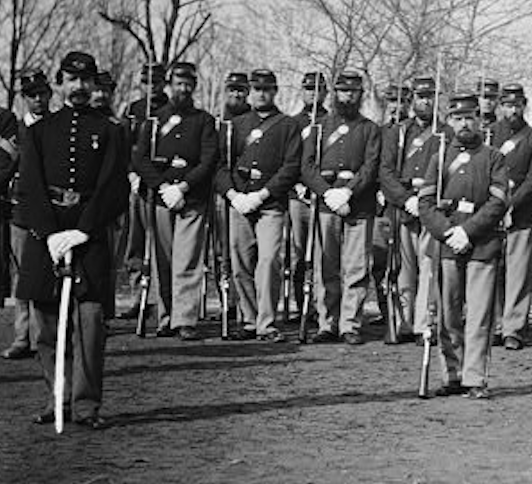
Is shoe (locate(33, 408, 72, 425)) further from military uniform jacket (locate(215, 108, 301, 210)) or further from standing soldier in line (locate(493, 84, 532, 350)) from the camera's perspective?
standing soldier in line (locate(493, 84, 532, 350))

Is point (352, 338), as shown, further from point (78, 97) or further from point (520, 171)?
point (78, 97)

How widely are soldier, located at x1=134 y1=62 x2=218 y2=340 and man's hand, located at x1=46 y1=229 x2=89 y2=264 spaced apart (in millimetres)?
3846

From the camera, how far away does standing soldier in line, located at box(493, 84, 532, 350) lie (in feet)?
40.9

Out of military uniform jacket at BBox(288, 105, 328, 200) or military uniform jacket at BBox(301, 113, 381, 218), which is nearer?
military uniform jacket at BBox(301, 113, 381, 218)

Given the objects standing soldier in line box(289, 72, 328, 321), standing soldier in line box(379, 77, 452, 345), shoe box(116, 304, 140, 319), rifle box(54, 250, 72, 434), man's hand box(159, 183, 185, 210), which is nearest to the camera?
rifle box(54, 250, 72, 434)

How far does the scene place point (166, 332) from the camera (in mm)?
12672

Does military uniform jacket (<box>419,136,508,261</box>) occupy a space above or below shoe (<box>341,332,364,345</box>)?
→ above

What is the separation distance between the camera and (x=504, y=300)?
13.0m

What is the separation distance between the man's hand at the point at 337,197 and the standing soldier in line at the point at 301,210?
896 millimetres

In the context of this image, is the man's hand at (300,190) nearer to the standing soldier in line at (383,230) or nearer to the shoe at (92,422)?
the standing soldier in line at (383,230)

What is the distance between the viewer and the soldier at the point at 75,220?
8312mm

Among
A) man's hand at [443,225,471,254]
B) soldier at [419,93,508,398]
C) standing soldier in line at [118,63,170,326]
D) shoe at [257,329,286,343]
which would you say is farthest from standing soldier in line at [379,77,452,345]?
standing soldier in line at [118,63,170,326]

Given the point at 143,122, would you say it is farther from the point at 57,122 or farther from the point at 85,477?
the point at 85,477

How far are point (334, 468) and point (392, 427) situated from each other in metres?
1.31
